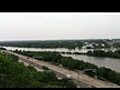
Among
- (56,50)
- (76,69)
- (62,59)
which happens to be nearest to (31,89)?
(76,69)

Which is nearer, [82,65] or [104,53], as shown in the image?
[82,65]

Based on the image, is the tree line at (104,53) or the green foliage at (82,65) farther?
the tree line at (104,53)

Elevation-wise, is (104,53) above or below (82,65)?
below

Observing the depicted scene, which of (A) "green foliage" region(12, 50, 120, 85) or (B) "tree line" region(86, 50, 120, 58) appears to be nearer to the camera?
(A) "green foliage" region(12, 50, 120, 85)
